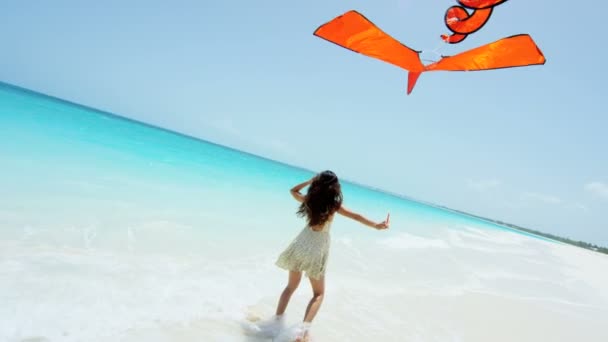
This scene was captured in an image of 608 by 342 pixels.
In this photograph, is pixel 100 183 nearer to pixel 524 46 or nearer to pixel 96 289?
pixel 96 289

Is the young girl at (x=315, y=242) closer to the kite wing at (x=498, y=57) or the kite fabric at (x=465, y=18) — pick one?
the kite wing at (x=498, y=57)

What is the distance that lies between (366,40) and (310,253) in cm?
218

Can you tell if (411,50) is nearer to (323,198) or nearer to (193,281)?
(323,198)

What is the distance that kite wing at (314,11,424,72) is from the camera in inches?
127

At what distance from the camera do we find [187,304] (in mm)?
2861

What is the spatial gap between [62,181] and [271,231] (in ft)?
13.0

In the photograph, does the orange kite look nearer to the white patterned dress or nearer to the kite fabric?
the kite fabric

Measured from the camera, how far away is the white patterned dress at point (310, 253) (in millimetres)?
2684

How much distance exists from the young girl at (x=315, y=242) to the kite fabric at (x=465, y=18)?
6.42 ft

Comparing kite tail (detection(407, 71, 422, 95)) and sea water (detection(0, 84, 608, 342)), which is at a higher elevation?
kite tail (detection(407, 71, 422, 95))

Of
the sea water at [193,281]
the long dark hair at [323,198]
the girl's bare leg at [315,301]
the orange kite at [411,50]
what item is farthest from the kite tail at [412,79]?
the sea water at [193,281]

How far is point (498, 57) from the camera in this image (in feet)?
10.3

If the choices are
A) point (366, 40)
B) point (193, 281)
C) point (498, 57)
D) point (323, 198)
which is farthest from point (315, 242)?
point (498, 57)

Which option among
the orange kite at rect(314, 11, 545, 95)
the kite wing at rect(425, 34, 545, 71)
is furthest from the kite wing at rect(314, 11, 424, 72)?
the kite wing at rect(425, 34, 545, 71)
